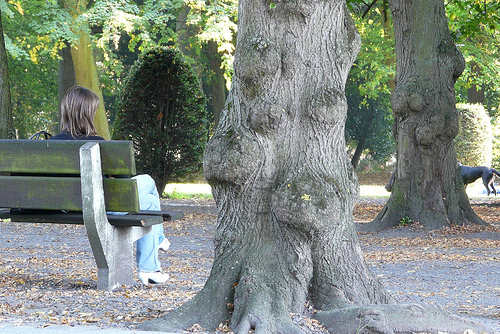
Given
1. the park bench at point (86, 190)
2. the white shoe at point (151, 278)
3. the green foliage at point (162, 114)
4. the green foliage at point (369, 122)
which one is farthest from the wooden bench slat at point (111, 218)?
the green foliage at point (369, 122)

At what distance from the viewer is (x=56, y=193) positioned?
200 inches

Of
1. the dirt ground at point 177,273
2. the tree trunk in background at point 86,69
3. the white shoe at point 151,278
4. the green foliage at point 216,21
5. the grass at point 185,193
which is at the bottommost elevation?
the dirt ground at point 177,273

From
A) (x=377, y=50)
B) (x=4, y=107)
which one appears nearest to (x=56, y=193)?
(x=4, y=107)

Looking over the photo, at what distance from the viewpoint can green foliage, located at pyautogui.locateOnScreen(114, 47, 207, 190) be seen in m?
14.8

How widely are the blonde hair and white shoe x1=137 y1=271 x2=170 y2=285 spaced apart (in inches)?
49.1

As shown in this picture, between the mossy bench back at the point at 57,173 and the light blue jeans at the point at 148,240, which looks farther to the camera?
the light blue jeans at the point at 148,240

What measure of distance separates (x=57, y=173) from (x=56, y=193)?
15cm

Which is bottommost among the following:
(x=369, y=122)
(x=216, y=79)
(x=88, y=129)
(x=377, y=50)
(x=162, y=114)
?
(x=88, y=129)

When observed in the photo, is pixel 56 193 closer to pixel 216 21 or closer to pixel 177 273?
pixel 177 273

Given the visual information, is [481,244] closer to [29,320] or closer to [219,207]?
[219,207]

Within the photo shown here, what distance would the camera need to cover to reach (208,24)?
1828 centimetres

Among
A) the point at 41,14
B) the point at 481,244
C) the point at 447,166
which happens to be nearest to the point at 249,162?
the point at 481,244

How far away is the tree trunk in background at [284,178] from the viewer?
392 cm

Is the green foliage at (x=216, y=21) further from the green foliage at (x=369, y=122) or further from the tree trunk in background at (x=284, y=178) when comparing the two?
the tree trunk in background at (x=284, y=178)
